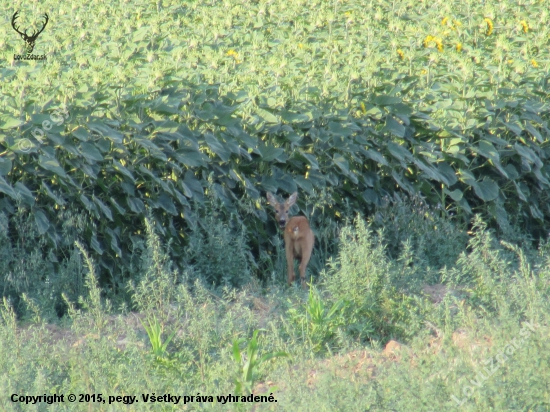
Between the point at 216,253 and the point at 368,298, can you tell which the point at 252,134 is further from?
the point at 368,298

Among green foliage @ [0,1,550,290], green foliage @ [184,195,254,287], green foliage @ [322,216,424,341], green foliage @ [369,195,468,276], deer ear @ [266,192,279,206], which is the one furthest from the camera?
green foliage @ [369,195,468,276]

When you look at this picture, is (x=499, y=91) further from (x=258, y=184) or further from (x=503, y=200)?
(x=258, y=184)

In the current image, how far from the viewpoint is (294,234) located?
8141 mm

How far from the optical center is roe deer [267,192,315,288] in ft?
26.8

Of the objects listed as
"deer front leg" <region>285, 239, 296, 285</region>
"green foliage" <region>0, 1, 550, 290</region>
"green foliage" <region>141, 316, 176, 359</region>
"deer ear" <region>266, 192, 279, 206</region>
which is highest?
"green foliage" <region>0, 1, 550, 290</region>

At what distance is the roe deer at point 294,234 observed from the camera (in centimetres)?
816

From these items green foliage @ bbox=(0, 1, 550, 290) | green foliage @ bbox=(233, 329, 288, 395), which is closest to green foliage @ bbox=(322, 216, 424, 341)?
green foliage @ bbox=(233, 329, 288, 395)

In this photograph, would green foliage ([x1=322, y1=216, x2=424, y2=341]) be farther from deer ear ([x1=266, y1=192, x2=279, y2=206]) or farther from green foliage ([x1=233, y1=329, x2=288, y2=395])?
deer ear ([x1=266, y1=192, x2=279, y2=206])

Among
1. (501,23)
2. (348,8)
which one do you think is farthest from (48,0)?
(501,23)

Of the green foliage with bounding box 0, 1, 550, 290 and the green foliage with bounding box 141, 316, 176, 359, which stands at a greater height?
the green foliage with bounding box 0, 1, 550, 290

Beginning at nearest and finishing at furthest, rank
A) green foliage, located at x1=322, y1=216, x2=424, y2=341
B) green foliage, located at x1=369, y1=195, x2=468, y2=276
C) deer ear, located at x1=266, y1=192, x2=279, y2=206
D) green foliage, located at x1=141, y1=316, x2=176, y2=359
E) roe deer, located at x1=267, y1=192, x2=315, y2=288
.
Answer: green foliage, located at x1=141, y1=316, x2=176, y2=359
green foliage, located at x1=322, y1=216, x2=424, y2=341
roe deer, located at x1=267, y1=192, x2=315, y2=288
deer ear, located at x1=266, y1=192, x2=279, y2=206
green foliage, located at x1=369, y1=195, x2=468, y2=276

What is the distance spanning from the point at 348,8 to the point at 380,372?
1110cm

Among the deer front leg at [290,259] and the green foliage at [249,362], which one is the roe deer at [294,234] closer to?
the deer front leg at [290,259]

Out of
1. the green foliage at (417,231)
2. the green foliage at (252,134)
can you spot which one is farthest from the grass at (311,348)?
the green foliage at (417,231)
